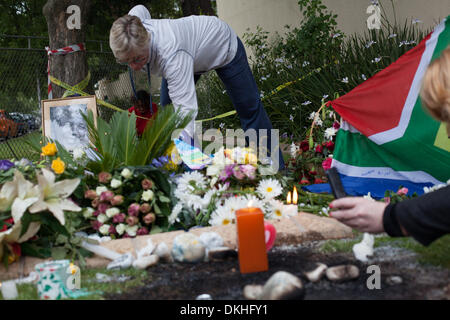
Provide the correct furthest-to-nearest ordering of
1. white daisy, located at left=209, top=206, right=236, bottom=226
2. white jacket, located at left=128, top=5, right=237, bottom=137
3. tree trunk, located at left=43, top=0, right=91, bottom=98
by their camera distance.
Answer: tree trunk, located at left=43, top=0, right=91, bottom=98, white jacket, located at left=128, top=5, right=237, bottom=137, white daisy, located at left=209, top=206, right=236, bottom=226

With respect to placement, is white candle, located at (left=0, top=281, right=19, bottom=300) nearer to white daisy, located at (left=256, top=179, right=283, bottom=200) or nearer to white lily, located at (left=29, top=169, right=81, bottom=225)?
Answer: white lily, located at (left=29, top=169, right=81, bottom=225)

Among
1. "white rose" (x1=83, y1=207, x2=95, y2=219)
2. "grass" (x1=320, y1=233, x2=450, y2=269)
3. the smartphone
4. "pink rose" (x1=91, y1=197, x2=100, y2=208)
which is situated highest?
the smartphone

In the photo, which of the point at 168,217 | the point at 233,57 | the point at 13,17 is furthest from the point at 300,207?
the point at 13,17

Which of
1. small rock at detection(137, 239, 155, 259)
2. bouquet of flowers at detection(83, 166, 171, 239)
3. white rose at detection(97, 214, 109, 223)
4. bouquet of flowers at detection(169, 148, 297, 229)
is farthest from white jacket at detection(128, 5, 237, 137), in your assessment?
small rock at detection(137, 239, 155, 259)

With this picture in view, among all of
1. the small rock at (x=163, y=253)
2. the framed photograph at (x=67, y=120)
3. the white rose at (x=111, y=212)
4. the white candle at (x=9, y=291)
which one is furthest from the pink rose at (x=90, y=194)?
the framed photograph at (x=67, y=120)

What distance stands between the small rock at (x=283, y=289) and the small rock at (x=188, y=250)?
442 mm

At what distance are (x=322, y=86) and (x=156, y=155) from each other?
2717 mm

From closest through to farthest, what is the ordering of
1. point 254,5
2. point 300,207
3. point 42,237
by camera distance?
point 42,237 → point 300,207 → point 254,5

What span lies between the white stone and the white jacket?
140cm

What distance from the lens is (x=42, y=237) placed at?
Answer: 1993 mm

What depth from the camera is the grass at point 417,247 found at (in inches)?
66.0

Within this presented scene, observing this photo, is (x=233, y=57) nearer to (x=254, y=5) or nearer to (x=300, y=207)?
(x=300, y=207)

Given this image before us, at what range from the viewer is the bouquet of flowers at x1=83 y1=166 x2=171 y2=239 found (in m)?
2.25

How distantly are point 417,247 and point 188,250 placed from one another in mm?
899
